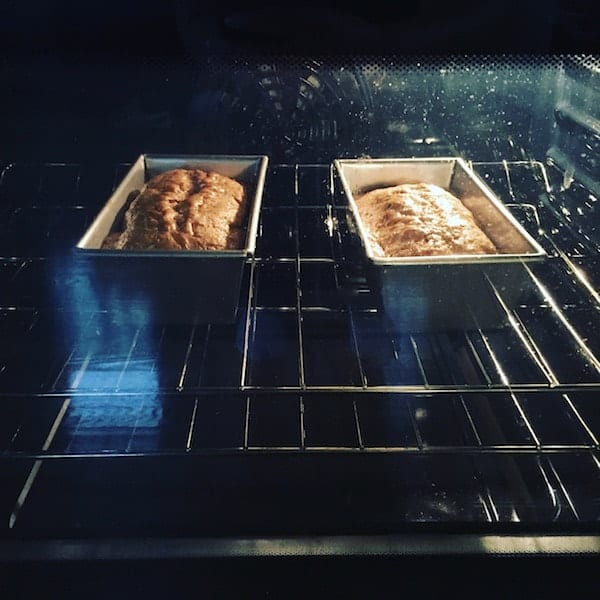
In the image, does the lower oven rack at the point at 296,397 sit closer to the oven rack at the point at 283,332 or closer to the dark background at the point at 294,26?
the oven rack at the point at 283,332

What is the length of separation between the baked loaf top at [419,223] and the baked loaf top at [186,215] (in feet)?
1.00

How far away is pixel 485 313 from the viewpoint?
1107mm

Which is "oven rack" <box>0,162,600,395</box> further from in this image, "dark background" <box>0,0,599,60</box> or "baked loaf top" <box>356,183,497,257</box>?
"dark background" <box>0,0,599,60</box>

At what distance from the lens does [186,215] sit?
4.16ft

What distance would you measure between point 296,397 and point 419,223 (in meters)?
0.47

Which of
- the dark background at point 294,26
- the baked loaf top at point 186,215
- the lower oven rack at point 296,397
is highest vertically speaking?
the dark background at point 294,26

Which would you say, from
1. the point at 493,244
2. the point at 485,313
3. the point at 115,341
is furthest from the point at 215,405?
the point at 493,244

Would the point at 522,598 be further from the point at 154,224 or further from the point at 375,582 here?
the point at 154,224

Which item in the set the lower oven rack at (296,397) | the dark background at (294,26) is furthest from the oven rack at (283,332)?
the dark background at (294,26)

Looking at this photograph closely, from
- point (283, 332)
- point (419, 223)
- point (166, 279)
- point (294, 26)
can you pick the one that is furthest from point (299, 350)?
point (294, 26)

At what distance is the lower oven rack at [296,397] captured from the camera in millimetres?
810

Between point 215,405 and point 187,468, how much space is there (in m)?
0.15

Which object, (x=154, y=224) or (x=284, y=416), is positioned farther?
(x=154, y=224)

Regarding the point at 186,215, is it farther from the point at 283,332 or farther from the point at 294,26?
the point at 294,26
